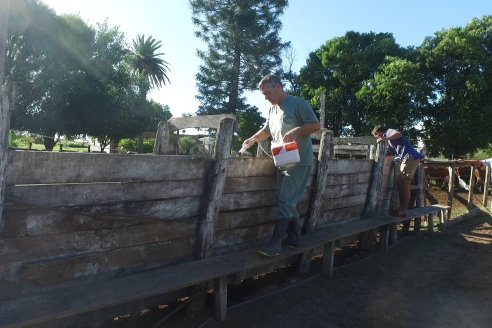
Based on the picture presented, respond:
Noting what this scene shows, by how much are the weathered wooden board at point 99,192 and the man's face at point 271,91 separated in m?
1.11

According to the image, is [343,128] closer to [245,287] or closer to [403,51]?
[403,51]

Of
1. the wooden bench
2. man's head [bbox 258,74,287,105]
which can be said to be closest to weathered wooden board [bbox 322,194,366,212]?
the wooden bench

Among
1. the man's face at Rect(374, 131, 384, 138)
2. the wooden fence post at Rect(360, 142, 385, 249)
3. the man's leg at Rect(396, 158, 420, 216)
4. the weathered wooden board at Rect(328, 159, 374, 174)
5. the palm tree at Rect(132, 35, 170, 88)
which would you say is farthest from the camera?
the palm tree at Rect(132, 35, 170, 88)

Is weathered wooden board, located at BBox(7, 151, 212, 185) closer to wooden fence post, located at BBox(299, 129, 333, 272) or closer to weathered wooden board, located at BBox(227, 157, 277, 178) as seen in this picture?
weathered wooden board, located at BBox(227, 157, 277, 178)

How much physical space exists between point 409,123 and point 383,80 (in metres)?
2.85

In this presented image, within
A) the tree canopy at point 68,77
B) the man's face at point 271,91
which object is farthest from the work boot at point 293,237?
the tree canopy at point 68,77

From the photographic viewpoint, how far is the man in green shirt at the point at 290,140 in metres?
4.11

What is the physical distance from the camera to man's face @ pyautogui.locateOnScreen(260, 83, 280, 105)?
4.18 metres

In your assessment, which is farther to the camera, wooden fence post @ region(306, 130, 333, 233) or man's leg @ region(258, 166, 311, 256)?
wooden fence post @ region(306, 130, 333, 233)

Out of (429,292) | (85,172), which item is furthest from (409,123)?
(85,172)

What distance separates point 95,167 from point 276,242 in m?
1.90

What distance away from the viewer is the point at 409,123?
79.0 feet

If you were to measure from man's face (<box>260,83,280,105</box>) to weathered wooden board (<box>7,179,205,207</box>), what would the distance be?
111 centimetres

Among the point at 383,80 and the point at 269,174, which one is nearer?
the point at 269,174
